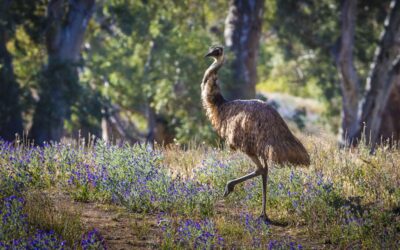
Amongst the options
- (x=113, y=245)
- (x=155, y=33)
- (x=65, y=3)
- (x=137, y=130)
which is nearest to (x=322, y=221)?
(x=113, y=245)

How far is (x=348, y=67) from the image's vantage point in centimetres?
2380

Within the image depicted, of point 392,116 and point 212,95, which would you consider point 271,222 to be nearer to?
point 212,95

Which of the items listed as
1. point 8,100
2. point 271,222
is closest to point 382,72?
point 8,100

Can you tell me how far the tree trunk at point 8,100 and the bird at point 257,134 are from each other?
12823mm

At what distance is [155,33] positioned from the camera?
1070 inches

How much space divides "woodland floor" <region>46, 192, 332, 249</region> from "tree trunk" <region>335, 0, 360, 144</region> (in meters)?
A: 15.2

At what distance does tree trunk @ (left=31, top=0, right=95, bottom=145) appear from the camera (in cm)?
2139

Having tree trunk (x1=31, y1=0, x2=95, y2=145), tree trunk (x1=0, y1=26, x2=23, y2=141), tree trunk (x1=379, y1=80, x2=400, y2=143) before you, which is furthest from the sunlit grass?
tree trunk (x1=379, y1=80, x2=400, y2=143)

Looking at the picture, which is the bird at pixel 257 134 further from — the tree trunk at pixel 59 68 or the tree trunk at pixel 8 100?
the tree trunk at pixel 8 100

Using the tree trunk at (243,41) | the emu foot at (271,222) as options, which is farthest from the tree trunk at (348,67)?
the emu foot at (271,222)

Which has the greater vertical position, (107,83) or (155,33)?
(155,33)

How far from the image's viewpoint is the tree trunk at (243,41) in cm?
2359

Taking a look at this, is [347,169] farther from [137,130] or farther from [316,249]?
[137,130]

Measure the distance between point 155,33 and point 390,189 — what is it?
739 inches
